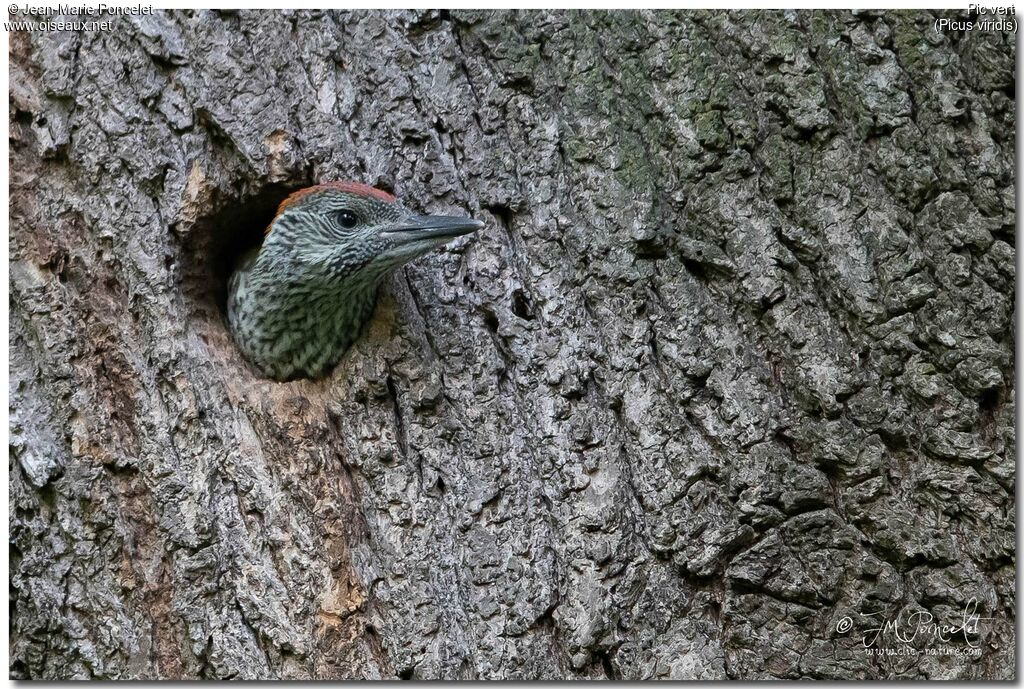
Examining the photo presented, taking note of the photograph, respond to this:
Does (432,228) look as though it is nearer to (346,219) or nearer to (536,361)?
(346,219)

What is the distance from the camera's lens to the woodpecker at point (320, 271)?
10.7 feet

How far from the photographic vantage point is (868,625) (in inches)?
119

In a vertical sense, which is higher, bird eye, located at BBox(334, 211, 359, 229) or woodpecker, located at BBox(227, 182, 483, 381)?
bird eye, located at BBox(334, 211, 359, 229)

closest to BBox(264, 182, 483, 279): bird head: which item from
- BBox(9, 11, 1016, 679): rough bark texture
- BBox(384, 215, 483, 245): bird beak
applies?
BBox(384, 215, 483, 245): bird beak

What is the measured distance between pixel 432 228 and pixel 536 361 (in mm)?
580

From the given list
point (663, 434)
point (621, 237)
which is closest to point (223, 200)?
point (621, 237)

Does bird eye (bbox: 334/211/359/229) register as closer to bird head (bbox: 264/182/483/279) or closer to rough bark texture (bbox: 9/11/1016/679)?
A: bird head (bbox: 264/182/483/279)

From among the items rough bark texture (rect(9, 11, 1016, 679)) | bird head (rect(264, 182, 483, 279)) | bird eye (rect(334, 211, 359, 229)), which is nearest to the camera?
rough bark texture (rect(9, 11, 1016, 679))

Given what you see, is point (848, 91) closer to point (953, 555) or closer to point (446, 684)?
point (953, 555)

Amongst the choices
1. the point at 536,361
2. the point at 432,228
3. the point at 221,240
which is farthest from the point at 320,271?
the point at 536,361

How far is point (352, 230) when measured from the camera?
3406 millimetres

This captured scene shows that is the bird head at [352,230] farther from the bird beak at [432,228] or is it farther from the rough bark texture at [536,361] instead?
the rough bark texture at [536,361]

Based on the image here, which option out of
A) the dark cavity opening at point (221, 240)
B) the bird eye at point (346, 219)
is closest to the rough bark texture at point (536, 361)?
the dark cavity opening at point (221, 240)

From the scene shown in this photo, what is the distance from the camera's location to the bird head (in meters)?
3.17
